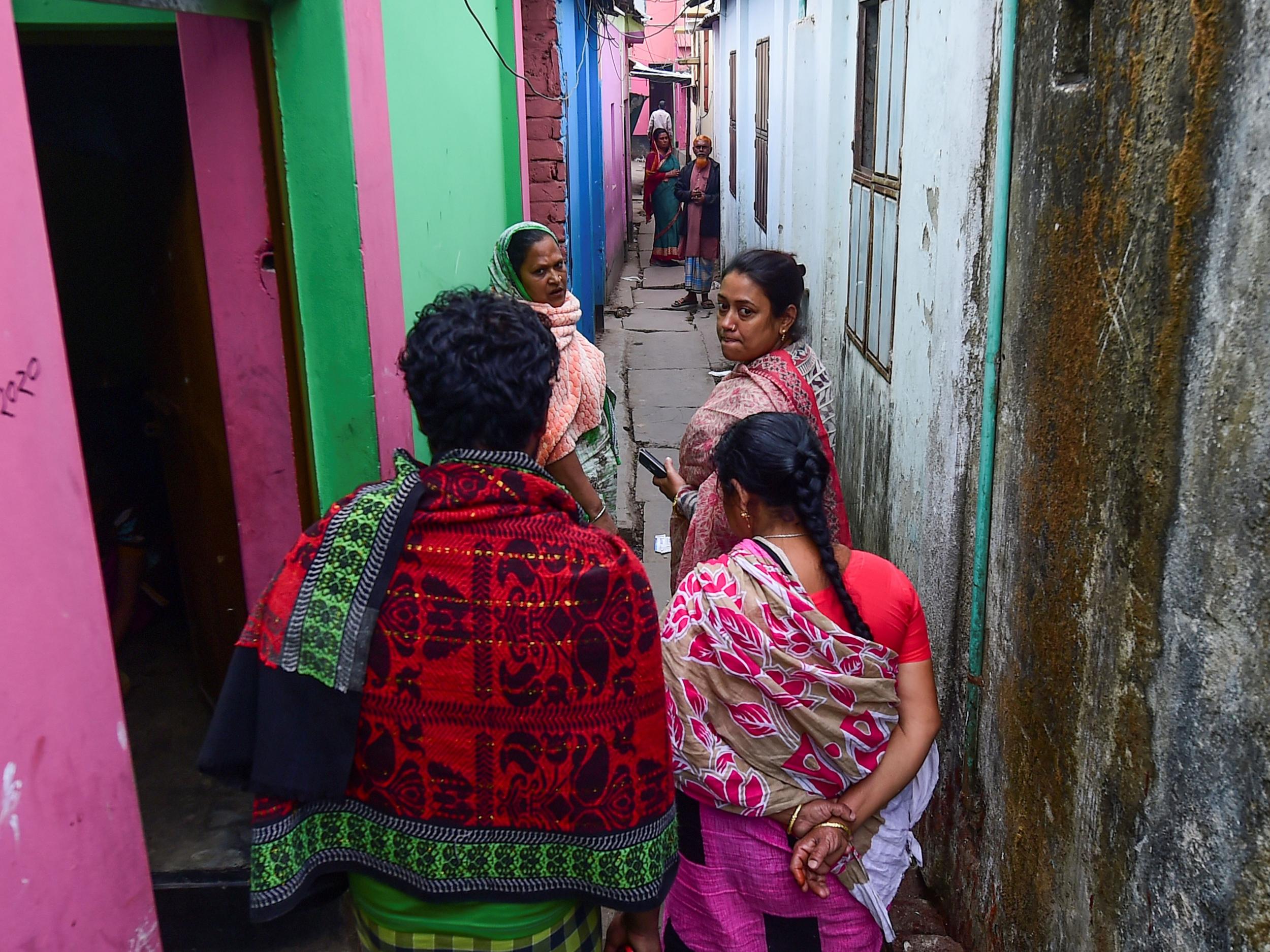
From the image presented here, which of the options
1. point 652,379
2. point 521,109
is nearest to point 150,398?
point 521,109

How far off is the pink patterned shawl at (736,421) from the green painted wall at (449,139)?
0.91 m

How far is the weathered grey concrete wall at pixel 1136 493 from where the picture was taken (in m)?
1.31

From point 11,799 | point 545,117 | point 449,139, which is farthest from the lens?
point 545,117

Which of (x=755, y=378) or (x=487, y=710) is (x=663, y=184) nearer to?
(x=755, y=378)

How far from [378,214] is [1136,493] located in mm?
1914

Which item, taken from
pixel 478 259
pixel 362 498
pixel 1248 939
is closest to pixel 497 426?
pixel 362 498

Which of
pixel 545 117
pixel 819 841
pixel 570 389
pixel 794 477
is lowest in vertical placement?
pixel 819 841

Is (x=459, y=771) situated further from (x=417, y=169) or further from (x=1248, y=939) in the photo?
(x=417, y=169)

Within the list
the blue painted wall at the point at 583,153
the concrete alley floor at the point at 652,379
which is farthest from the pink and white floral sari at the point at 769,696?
the blue painted wall at the point at 583,153

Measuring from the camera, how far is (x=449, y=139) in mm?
3740

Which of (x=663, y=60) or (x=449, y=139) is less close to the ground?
(x=663, y=60)

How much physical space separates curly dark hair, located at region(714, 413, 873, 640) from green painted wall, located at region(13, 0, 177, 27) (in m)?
1.71

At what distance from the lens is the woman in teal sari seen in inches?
545

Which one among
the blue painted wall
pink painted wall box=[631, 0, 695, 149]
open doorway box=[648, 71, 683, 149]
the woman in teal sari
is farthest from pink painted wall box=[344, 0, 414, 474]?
open doorway box=[648, 71, 683, 149]
